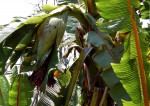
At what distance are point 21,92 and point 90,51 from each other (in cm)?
81

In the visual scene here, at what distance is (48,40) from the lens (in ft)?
4.87

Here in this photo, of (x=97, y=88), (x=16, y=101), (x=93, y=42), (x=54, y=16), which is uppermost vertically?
(x=54, y=16)

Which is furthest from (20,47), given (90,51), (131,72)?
(131,72)

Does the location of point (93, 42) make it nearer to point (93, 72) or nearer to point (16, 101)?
point (93, 72)

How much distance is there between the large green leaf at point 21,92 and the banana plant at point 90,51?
0.13m

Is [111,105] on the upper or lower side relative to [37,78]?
lower

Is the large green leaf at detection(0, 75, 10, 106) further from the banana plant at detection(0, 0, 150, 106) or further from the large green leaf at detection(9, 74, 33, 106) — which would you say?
the banana plant at detection(0, 0, 150, 106)

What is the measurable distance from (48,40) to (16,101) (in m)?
0.97

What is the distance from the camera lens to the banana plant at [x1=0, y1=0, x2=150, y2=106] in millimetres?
1337

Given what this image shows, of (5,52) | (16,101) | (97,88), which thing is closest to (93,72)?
(97,88)

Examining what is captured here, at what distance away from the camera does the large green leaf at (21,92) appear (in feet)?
7.12

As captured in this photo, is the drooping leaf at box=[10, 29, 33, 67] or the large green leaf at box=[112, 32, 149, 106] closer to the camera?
the large green leaf at box=[112, 32, 149, 106]

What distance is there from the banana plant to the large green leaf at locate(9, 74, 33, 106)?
125mm

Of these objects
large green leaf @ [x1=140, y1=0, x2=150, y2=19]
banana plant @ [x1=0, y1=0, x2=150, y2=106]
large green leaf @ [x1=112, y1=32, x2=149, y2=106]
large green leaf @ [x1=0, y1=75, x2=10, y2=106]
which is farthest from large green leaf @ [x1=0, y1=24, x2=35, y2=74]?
large green leaf @ [x1=0, y1=75, x2=10, y2=106]
